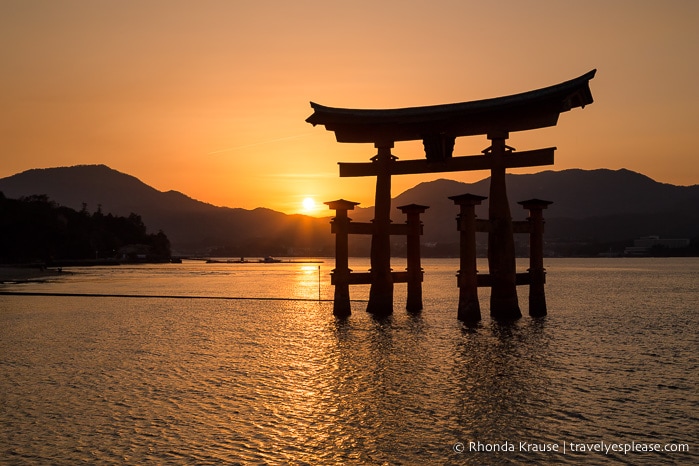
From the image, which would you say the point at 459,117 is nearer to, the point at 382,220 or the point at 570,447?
the point at 382,220

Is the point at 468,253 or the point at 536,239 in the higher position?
the point at 536,239

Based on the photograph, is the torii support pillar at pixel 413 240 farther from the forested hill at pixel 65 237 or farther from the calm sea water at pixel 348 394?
the forested hill at pixel 65 237

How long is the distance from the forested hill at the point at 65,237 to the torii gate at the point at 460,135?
91780 millimetres

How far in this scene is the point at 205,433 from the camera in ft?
37.9

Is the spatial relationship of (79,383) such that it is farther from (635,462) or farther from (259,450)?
(635,462)

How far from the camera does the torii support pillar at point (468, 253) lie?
25188 mm

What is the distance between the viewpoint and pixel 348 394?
1491 cm

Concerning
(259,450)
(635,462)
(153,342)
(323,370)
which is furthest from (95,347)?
(635,462)

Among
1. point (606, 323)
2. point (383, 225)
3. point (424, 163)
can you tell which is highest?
point (424, 163)

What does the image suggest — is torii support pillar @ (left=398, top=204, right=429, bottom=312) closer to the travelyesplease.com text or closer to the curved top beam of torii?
the curved top beam of torii

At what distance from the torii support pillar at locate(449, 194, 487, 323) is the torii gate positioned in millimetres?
873

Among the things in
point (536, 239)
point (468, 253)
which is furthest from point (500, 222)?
point (536, 239)

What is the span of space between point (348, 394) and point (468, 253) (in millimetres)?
11804

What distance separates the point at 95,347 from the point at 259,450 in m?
14.2
